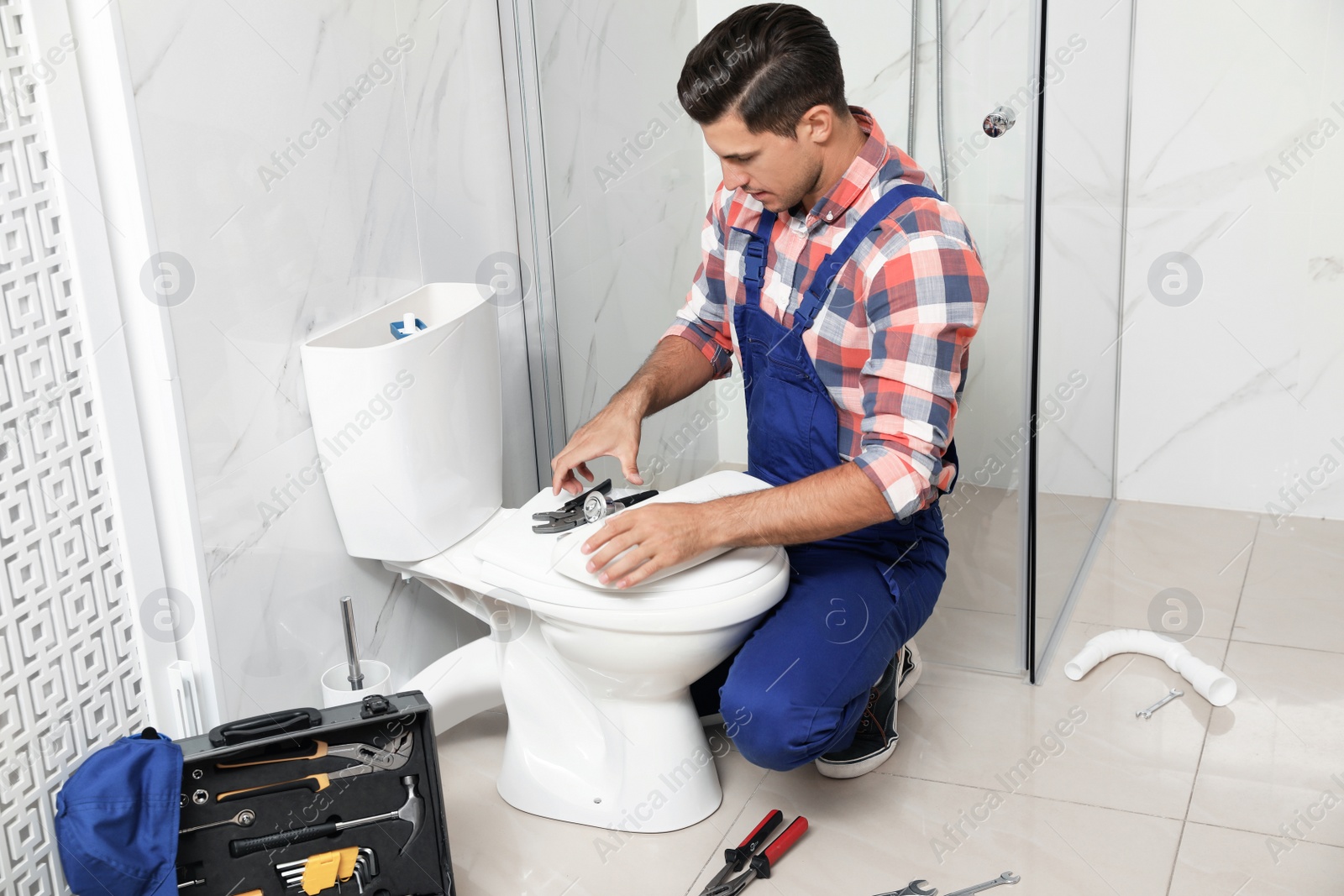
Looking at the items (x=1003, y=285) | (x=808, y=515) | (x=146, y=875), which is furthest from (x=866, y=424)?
(x=146, y=875)

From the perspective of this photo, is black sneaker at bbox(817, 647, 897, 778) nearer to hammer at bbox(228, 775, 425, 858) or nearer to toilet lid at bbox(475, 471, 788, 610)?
toilet lid at bbox(475, 471, 788, 610)

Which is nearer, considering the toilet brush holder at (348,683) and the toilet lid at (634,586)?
the toilet lid at (634,586)

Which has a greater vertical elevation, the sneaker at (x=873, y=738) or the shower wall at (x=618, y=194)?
the shower wall at (x=618, y=194)

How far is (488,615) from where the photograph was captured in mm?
1762

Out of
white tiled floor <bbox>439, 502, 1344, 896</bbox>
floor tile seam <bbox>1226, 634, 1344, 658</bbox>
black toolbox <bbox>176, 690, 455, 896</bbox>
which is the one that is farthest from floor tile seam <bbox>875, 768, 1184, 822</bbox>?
black toolbox <bbox>176, 690, 455, 896</bbox>

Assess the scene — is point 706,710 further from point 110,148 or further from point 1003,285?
point 110,148

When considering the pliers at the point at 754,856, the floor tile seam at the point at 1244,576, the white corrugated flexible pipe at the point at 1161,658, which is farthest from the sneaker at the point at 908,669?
the floor tile seam at the point at 1244,576

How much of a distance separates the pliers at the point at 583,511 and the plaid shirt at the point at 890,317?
31 cm

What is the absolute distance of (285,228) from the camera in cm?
158

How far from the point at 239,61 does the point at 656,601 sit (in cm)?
85

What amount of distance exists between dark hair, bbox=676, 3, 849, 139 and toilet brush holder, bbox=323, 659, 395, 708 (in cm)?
91

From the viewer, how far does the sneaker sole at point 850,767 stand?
1723 mm

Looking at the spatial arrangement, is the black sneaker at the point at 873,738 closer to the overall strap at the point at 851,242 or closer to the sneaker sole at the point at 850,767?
the sneaker sole at the point at 850,767

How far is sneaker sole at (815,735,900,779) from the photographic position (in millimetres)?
1723
